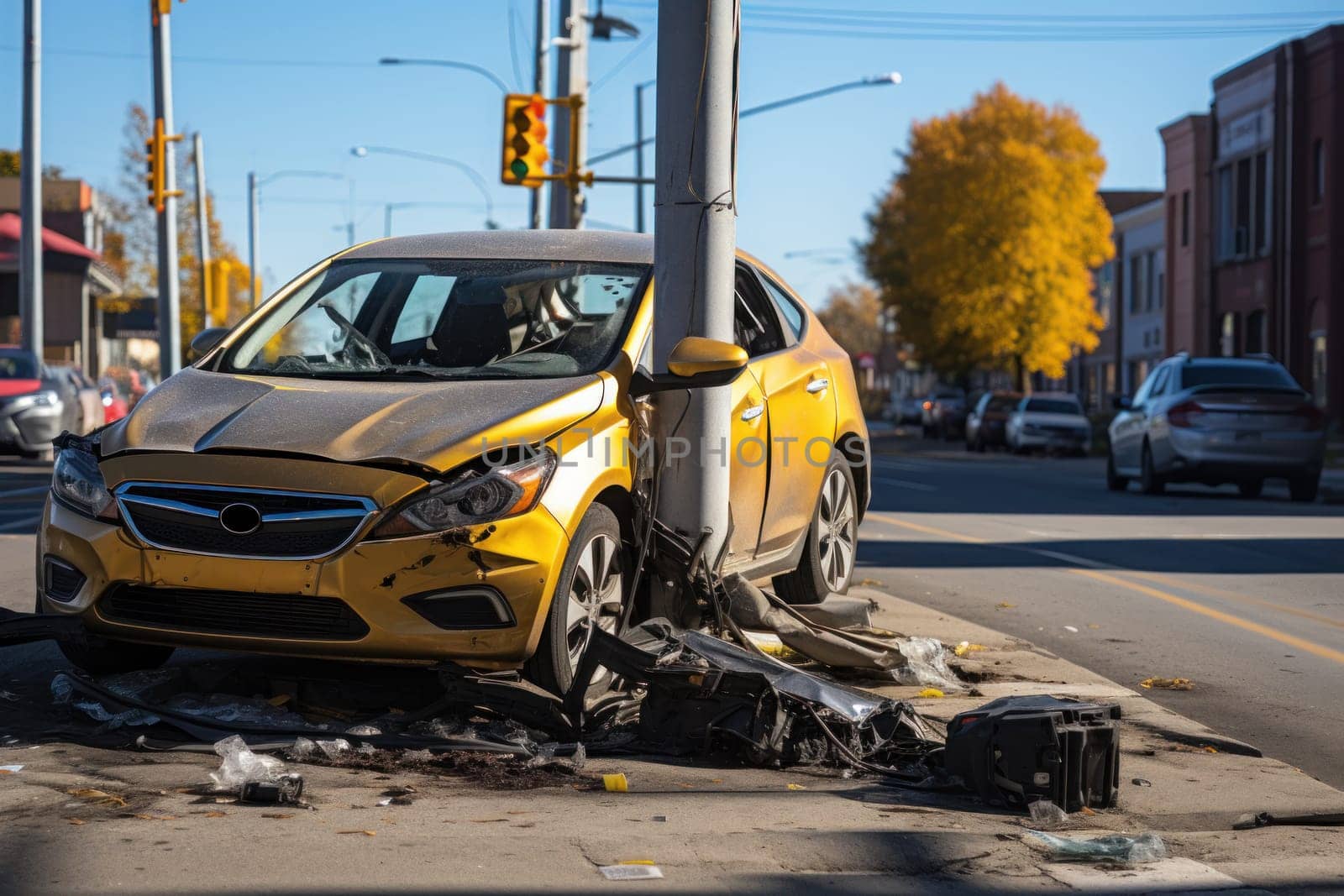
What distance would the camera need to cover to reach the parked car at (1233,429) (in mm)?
19719

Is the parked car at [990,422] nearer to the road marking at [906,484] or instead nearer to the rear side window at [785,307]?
the road marking at [906,484]

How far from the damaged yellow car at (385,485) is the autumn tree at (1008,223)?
168 feet

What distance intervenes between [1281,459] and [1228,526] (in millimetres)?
4612

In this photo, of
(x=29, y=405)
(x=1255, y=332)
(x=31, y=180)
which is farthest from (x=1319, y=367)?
(x=29, y=405)

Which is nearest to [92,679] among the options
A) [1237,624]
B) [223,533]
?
[223,533]

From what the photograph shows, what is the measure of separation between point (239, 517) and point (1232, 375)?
55.9 ft

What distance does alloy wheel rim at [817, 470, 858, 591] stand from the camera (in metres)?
8.44

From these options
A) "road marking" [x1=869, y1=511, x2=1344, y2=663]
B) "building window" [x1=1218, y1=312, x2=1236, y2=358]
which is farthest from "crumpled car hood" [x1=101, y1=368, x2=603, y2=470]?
"building window" [x1=1218, y1=312, x2=1236, y2=358]

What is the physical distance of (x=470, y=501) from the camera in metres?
5.52

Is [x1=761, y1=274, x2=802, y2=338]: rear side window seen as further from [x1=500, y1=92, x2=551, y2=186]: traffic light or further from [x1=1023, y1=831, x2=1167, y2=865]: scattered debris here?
[x1=500, y1=92, x2=551, y2=186]: traffic light

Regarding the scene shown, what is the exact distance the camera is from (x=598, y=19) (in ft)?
108

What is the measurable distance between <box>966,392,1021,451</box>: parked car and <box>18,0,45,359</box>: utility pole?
896 inches

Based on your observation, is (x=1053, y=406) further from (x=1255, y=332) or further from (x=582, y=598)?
(x=582, y=598)

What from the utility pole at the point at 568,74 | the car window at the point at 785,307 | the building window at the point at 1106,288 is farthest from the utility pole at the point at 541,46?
the building window at the point at 1106,288
